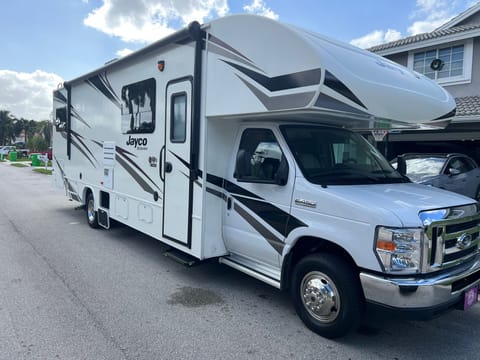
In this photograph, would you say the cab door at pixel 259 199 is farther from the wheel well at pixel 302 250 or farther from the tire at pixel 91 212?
the tire at pixel 91 212

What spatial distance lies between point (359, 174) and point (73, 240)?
215 inches

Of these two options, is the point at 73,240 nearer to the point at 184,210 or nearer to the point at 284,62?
the point at 184,210

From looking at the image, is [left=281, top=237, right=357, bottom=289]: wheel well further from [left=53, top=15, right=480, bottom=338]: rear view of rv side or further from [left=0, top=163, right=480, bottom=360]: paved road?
[left=0, top=163, right=480, bottom=360]: paved road

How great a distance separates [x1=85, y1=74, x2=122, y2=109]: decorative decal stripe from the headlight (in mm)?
5054

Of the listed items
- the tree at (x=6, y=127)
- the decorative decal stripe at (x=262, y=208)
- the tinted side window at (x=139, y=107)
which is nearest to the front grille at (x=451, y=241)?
the decorative decal stripe at (x=262, y=208)

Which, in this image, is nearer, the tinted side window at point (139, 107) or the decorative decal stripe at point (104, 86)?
the tinted side window at point (139, 107)

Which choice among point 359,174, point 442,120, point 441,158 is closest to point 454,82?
point 441,158

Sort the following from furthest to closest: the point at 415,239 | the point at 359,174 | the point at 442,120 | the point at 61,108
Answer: the point at 61,108 → the point at 442,120 → the point at 359,174 → the point at 415,239

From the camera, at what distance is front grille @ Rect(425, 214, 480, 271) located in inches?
128

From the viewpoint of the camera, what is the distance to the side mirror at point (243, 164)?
4.40 meters

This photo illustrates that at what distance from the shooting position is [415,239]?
3.16m

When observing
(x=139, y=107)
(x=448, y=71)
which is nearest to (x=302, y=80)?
(x=139, y=107)

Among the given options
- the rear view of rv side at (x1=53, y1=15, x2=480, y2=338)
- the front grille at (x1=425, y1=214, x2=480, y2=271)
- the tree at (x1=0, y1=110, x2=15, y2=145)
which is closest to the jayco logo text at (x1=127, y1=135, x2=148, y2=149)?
the rear view of rv side at (x1=53, y1=15, x2=480, y2=338)

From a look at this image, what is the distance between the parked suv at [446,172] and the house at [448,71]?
2427mm
